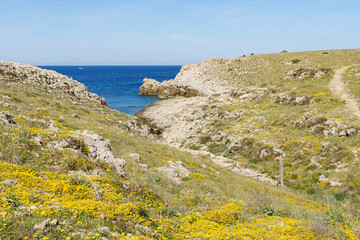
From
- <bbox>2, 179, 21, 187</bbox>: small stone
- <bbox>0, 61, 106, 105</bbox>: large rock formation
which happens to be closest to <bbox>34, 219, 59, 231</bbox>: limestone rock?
<bbox>2, 179, 21, 187</bbox>: small stone

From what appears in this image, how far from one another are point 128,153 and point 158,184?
572 centimetres

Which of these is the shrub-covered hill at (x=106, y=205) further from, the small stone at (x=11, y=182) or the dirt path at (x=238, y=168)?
the dirt path at (x=238, y=168)

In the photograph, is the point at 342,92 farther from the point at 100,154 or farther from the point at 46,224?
the point at 46,224

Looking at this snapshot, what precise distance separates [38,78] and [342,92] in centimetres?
5615

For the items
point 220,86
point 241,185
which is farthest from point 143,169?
point 220,86

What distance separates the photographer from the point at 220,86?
77312 millimetres

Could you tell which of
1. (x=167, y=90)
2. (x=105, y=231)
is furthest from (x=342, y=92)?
(x=167, y=90)

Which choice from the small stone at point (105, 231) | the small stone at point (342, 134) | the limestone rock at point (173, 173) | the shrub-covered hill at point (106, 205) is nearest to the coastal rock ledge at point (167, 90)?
the small stone at point (342, 134)

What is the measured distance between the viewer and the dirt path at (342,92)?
31.9 meters

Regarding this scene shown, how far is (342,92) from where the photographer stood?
1543 inches

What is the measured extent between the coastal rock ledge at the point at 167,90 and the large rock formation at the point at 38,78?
39.8m

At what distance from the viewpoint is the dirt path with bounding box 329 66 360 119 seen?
3192cm

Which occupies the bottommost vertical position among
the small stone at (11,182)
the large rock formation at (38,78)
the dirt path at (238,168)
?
the dirt path at (238,168)

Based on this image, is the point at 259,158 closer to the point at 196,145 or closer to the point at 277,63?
the point at 196,145
